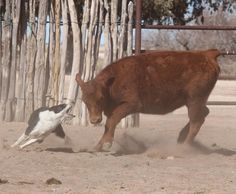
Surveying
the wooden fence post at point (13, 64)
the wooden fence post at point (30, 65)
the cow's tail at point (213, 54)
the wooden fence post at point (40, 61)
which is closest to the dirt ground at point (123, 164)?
the wooden fence post at point (13, 64)

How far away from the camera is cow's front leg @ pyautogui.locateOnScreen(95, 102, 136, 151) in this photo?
27.6 feet

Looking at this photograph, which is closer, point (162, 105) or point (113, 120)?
point (113, 120)

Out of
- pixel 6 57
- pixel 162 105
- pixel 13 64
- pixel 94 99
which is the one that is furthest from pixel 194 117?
pixel 6 57

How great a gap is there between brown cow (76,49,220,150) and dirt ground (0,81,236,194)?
50cm

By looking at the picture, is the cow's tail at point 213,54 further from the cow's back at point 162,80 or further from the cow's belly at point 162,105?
the cow's belly at point 162,105

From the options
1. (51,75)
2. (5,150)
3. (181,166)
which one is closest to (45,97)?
(51,75)

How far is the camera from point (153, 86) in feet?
28.1

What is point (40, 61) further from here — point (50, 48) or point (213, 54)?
point (213, 54)

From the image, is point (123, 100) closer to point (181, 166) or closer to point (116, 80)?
point (116, 80)

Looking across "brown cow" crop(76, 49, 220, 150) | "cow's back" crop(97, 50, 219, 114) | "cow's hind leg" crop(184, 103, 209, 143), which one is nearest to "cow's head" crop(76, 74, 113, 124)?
"brown cow" crop(76, 49, 220, 150)

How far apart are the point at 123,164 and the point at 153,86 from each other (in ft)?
4.53

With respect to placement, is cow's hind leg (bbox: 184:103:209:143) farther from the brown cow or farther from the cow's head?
the cow's head

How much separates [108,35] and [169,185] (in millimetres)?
5769

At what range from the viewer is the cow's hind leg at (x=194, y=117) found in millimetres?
8695
